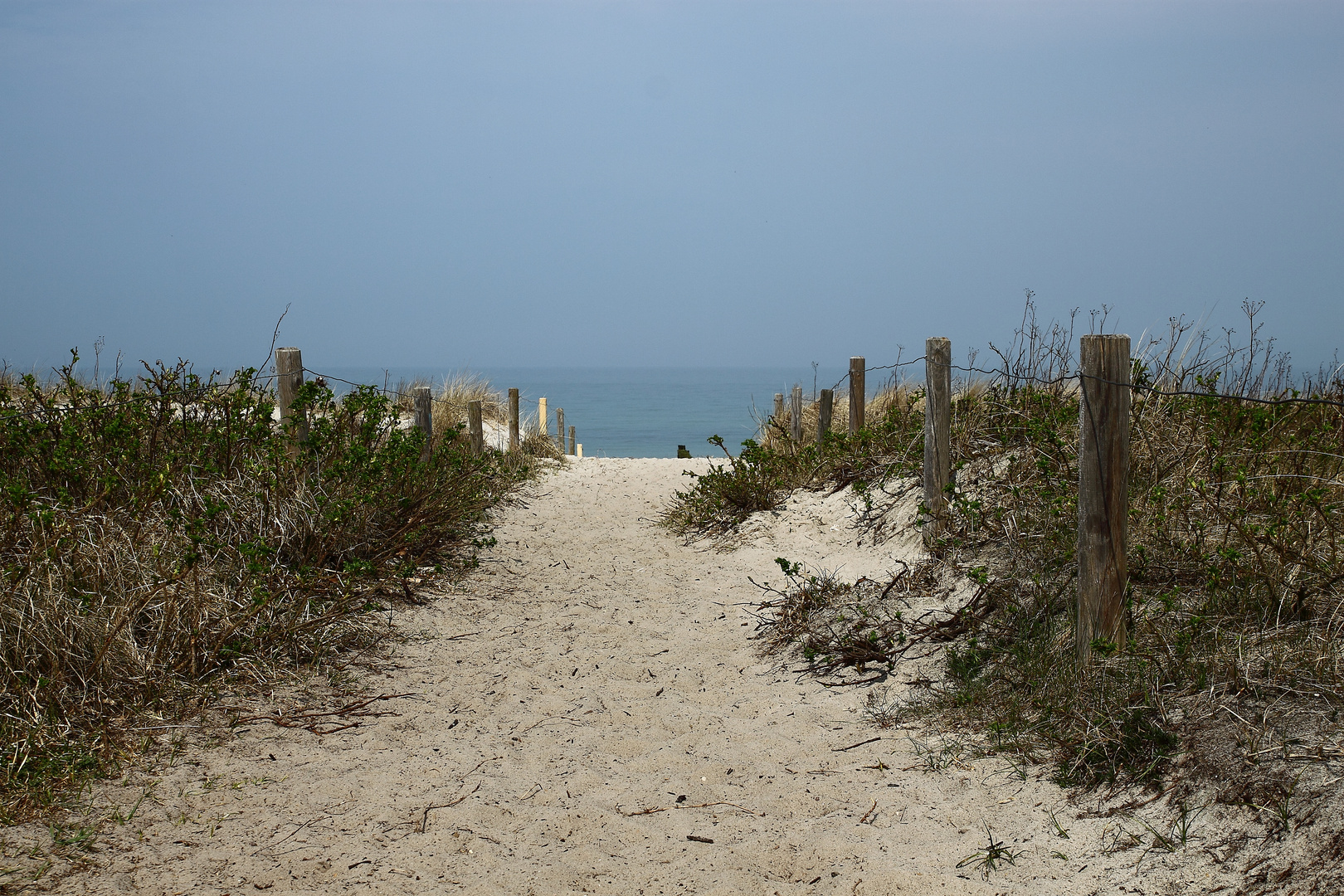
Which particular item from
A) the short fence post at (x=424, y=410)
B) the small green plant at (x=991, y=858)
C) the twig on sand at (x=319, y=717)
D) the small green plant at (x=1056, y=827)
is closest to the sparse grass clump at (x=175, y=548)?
the twig on sand at (x=319, y=717)

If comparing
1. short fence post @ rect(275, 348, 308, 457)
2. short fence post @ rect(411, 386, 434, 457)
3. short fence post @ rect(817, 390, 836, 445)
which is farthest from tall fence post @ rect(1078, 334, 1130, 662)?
short fence post @ rect(411, 386, 434, 457)

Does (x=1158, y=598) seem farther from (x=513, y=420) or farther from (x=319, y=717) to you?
(x=513, y=420)

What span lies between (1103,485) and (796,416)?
32.9 ft

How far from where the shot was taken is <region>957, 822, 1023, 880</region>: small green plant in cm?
313

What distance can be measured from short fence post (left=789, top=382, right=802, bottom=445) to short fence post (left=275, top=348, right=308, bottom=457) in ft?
22.5

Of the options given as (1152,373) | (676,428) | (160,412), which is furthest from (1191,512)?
(676,428)

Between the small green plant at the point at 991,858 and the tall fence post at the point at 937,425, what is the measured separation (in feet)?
12.0

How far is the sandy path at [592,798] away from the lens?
3.16 metres

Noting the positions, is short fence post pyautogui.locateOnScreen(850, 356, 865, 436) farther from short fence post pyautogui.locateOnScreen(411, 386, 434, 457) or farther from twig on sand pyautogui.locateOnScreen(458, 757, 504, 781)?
twig on sand pyautogui.locateOnScreen(458, 757, 504, 781)

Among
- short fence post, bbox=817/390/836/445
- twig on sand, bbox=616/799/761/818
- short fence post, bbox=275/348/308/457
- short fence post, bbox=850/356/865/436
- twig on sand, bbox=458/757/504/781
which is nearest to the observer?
twig on sand, bbox=616/799/761/818

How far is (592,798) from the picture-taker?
12.6 feet

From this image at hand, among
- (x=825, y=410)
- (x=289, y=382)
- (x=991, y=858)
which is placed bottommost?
(x=991, y=858)

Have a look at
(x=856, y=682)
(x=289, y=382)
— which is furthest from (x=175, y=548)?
(x=856, y=682)

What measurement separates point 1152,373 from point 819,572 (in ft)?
9.95
